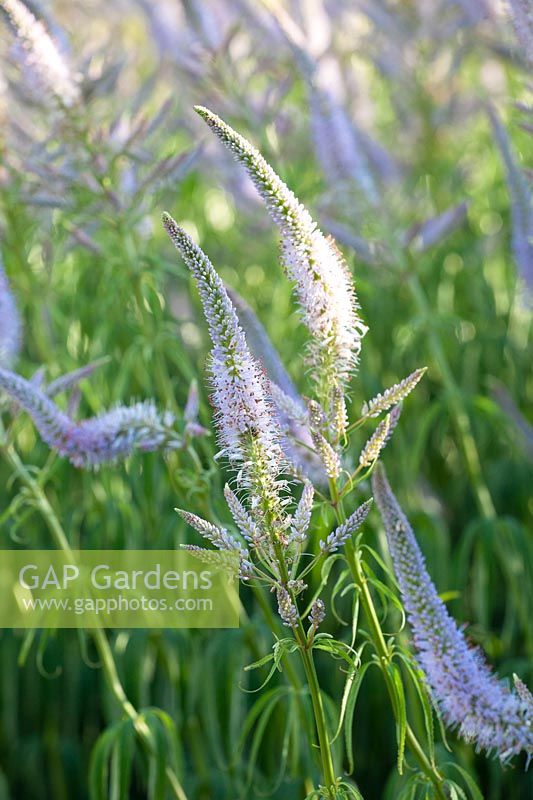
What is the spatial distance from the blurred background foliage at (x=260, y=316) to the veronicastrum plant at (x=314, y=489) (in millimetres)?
A: 627

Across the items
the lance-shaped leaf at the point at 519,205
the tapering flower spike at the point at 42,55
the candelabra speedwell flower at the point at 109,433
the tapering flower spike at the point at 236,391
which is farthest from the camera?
the lance-shaped leaf at the point at 519,205

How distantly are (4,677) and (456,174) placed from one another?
3.13 metres

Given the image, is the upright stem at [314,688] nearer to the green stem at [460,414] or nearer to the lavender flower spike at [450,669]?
the lavender flower spike at [450,669]

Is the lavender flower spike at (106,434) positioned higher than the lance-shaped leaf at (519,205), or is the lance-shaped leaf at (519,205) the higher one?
the lance-shaped leaf at (519,205)

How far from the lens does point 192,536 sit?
3.13 m

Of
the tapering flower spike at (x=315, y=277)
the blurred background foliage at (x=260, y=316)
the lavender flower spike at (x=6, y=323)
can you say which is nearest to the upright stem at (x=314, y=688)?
the tapering flower spike at (x=315, y=277)

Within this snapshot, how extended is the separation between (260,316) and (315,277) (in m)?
2.69

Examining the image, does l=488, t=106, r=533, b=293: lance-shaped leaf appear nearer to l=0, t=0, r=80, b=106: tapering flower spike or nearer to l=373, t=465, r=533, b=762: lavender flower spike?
l=0, t=0, r=80, b=106: tapering flower spike

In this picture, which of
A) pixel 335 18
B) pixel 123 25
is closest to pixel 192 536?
pixel 335 18

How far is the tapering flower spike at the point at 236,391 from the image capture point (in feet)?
5.04

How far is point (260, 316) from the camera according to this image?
4320 millimetres

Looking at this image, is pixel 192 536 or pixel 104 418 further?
pixel 192 536

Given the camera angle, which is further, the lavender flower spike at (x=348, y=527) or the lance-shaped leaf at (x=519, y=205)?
the lance-shaped leaf at (x=519, y=205)

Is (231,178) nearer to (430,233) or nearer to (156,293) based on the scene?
(430,233)
